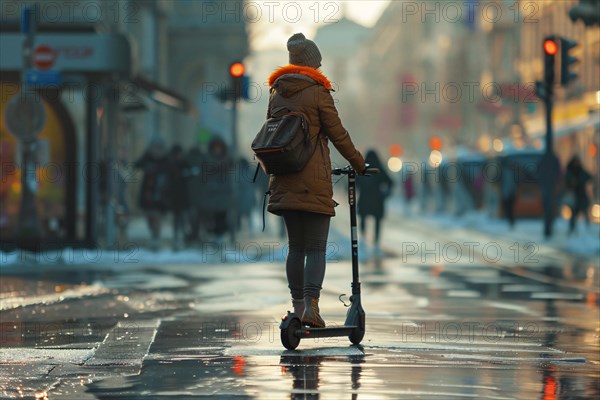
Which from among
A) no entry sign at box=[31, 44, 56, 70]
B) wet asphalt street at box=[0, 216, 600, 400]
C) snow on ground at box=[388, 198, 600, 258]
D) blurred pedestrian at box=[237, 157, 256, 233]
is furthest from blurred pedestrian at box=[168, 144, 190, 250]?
snow on ground at box=[388, 198, 600, 258]

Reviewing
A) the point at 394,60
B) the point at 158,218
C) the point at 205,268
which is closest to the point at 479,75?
the point at 394,60

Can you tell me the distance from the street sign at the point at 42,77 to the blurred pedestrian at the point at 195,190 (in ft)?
17.8

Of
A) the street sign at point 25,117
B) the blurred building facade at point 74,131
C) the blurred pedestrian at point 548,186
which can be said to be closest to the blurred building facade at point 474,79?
the blurred pedestrian at point 548,186

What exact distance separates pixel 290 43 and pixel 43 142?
50.6 feet

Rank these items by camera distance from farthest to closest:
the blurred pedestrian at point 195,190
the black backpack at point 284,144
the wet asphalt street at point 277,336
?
the blurred pedestrian at point 195,190
the black backpack at point 284,144
the wet asphalt street at point 277,336

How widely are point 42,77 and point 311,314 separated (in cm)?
1310

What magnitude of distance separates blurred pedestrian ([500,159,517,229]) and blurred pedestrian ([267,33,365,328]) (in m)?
29.1

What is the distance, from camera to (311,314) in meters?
10.1

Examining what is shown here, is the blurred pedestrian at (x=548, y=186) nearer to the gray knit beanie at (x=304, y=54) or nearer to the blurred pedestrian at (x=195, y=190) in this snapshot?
the blurred pedestrian at (x=195, y=190)

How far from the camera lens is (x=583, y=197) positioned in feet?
116

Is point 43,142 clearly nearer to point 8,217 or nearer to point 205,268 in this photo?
point 8,217

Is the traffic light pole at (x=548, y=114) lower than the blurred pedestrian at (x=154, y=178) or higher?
higher

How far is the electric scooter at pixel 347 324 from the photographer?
9.84 metres

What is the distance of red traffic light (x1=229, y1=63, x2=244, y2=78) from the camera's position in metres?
25.7
